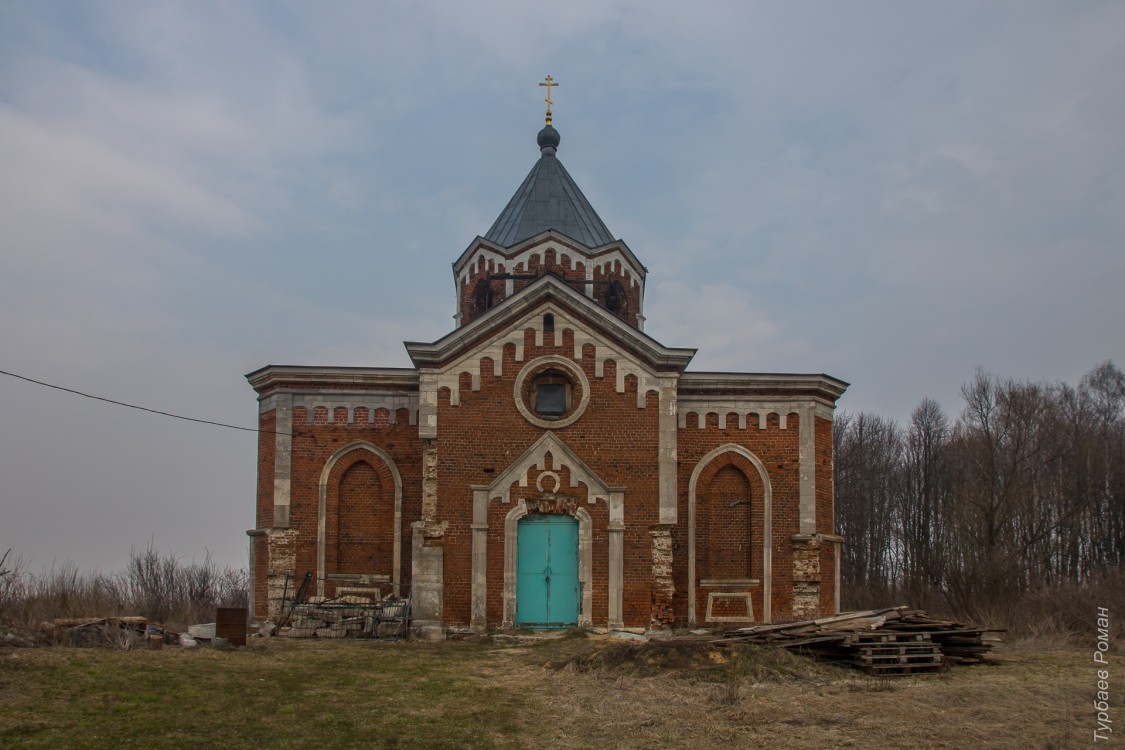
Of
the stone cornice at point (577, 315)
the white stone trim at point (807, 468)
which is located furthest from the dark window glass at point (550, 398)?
the white stone trim at point (807, 468)

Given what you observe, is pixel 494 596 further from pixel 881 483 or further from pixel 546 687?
pixel 881 483

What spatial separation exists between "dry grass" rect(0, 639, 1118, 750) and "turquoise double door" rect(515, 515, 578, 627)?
415cm

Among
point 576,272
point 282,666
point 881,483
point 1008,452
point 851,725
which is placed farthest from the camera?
point 881,483

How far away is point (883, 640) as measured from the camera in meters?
14.6

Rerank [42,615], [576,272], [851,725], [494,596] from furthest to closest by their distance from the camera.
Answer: [576,272], [494,596], [42,615], [851,725]

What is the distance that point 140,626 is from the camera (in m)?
15.9

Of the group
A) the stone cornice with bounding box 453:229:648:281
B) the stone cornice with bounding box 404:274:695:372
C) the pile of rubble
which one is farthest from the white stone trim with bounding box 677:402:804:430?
the pile of rubble

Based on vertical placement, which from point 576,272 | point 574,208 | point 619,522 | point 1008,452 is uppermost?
point 574,208

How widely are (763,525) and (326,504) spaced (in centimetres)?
976

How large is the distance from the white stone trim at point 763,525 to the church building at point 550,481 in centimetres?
3

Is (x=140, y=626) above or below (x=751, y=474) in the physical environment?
below

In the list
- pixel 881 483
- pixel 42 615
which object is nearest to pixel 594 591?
pixel 42 615

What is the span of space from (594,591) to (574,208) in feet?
40.4

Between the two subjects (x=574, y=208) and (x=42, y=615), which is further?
(x=574, y=208)
